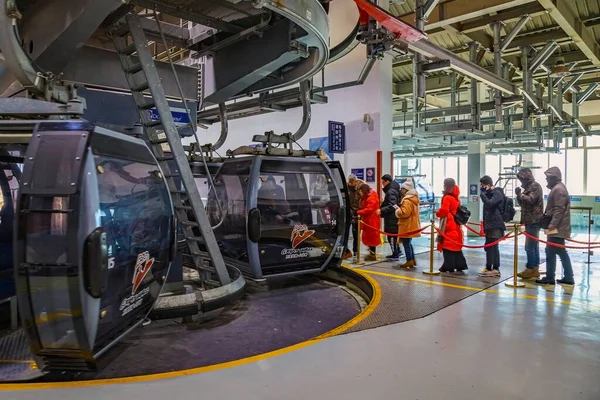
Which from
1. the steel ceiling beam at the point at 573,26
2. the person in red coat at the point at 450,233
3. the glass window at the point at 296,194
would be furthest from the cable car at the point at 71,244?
the steel ceiling beam at the point at 573,26

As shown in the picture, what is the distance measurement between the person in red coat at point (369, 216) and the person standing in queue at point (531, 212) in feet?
7.97

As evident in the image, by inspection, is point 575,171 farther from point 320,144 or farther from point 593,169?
point 320,144

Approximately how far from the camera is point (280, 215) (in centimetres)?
591

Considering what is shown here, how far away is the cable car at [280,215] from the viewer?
5.75 meters

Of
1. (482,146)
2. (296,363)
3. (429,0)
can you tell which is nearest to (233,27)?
(429,0)

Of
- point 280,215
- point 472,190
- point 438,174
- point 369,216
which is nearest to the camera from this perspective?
point 280,215

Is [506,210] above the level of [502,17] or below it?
below

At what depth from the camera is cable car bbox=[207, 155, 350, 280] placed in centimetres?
575

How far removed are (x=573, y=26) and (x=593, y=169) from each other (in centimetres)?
1496

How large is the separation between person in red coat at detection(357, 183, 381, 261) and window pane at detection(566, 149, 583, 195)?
17.6 m

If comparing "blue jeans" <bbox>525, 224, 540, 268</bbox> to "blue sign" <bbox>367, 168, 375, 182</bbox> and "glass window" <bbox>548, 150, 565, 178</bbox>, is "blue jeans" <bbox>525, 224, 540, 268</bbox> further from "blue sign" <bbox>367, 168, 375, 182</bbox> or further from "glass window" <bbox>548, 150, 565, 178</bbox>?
"glass window" <bbox>548, 150, 565, 178</bbox>

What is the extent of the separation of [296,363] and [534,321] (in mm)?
2565

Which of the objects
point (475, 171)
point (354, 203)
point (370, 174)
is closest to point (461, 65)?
point (370, 174)

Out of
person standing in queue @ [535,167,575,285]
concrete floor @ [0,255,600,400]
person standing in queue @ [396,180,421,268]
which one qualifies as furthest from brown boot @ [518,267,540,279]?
concrete floor @ [0,255,600,400]
